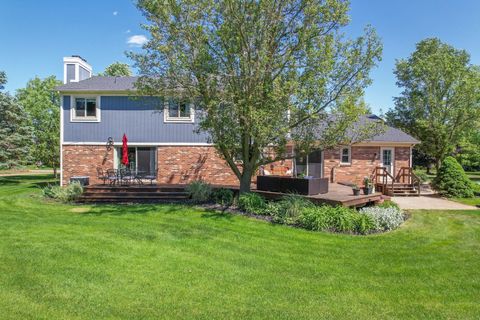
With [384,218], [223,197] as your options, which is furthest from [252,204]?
[384,218]

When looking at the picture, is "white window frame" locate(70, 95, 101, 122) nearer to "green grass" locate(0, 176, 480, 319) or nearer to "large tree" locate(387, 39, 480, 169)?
"green grass" locate(0, 176, 480, 319)

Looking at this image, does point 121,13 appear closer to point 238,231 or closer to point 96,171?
point 96,171

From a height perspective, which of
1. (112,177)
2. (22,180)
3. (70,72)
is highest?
(70,72)

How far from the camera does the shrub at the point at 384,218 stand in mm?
9344

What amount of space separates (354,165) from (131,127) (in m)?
12.6

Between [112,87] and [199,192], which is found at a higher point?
[112,87]

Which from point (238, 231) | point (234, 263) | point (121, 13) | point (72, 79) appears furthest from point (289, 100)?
point (72, 79)

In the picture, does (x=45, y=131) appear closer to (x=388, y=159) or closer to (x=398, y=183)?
(x=388, y=159)

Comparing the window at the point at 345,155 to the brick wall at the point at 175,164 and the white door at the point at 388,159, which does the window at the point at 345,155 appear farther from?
the brick wall at the point at 175,164

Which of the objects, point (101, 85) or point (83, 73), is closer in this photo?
point (101, 85)

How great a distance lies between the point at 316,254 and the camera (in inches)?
281

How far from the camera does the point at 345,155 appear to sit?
18891 millimetres

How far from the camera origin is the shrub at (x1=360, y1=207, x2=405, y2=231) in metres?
9.34

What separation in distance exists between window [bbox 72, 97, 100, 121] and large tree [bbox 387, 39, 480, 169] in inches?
801
